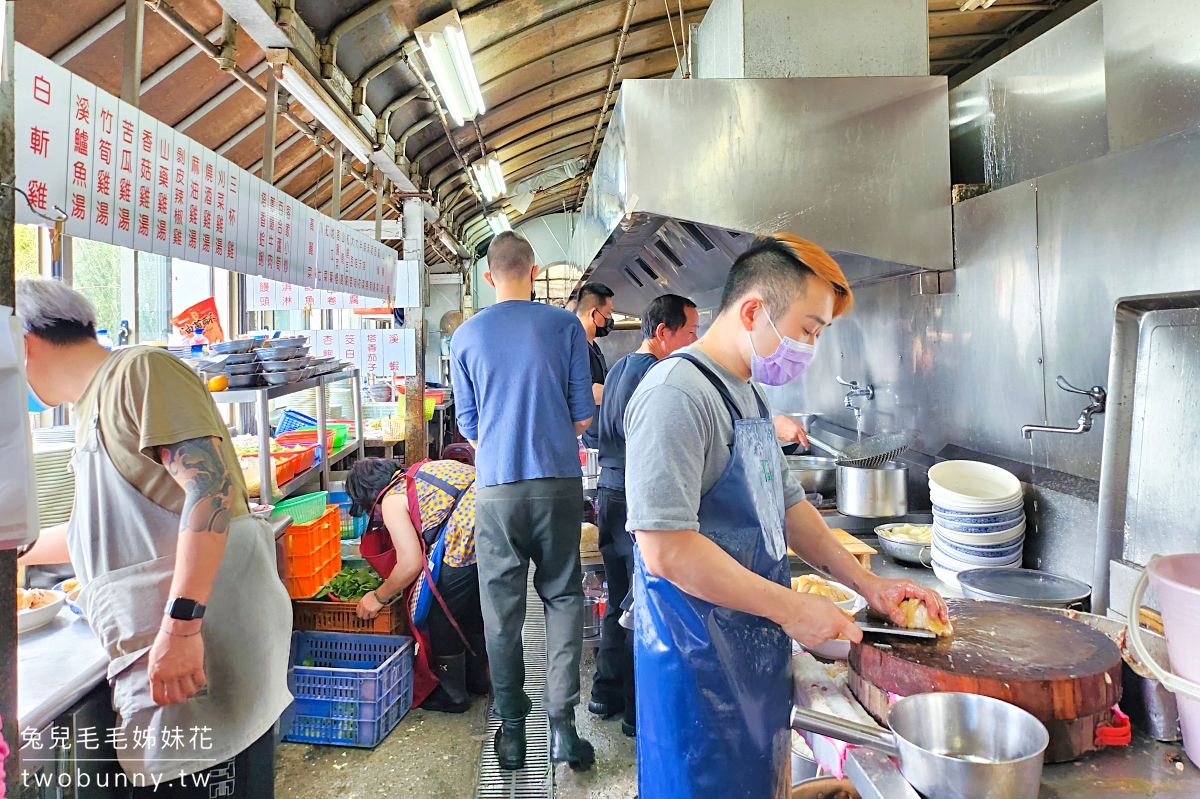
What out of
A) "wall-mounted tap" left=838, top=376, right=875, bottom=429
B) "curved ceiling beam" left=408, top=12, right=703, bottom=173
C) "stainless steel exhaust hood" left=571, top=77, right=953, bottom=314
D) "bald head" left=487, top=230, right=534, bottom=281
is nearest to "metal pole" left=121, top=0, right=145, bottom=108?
"bald head" left=487, top=230, right=534, bottom=281

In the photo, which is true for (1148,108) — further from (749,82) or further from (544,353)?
(544,353)

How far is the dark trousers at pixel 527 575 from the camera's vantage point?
2854 millimetres

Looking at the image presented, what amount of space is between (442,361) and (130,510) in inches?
505

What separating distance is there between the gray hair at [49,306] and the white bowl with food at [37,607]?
905mm

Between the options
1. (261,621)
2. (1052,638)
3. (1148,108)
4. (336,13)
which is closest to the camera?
(1052,638)

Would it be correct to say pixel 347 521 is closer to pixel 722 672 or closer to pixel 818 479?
pixel 818 479

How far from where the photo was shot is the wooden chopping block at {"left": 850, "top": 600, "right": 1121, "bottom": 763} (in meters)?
1.27

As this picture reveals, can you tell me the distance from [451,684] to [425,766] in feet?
1.67

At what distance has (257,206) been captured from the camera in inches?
152

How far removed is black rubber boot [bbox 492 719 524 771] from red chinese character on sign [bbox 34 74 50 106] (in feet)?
8.99

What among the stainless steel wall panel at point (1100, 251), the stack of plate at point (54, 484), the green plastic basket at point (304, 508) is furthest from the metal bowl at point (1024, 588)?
the stack of plate at point (54, 484)

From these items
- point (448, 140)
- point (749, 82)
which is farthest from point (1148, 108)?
point (448, 140)

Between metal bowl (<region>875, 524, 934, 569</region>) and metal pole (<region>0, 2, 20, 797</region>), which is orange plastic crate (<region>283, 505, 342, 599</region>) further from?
metal bowl (<region>875, 524, 934, 569</region>)

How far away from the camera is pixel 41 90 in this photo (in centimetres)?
221
